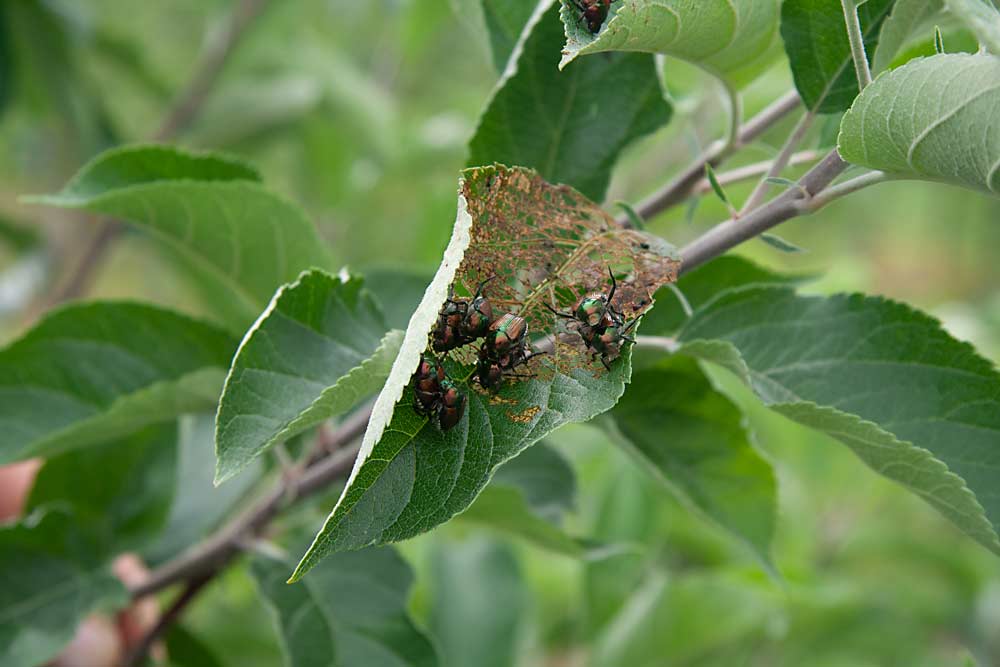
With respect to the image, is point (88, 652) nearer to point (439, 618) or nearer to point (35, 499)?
point (35, 499)

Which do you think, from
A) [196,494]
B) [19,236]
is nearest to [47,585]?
[196,494]

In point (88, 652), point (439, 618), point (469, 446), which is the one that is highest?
point (469, 446)

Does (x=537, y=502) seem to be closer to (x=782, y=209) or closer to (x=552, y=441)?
(x=552, y=441)

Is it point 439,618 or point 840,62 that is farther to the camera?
point 439,618

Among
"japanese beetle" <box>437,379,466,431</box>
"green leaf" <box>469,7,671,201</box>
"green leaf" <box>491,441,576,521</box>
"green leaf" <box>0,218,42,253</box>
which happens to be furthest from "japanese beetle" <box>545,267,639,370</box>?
"green leaf" <box>0,218,42,253</box>

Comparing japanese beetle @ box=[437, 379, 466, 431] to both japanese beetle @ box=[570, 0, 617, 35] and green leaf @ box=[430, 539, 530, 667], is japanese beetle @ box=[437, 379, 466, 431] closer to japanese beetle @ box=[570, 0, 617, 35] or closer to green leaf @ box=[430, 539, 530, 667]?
japanese beetle @ box=[570, 0, 617, 35]

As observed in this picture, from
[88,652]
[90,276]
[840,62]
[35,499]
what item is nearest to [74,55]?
[90,276]

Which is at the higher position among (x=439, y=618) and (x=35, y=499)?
(x=35, y=499)
